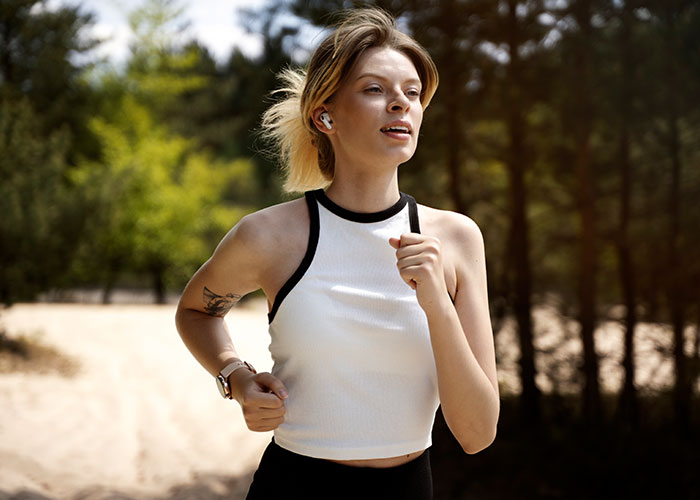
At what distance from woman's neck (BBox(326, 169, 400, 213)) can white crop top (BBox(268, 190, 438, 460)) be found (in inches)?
2.2

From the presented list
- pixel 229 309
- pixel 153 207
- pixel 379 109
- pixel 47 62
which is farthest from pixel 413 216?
pixel 153 207

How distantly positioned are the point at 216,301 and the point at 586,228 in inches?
105

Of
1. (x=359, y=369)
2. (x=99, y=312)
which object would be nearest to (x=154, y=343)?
(x=99, y=312)

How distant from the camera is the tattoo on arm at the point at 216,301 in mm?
1354

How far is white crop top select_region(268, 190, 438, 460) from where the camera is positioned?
3.87 feet

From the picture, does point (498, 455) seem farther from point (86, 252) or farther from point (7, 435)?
point (86, 252)

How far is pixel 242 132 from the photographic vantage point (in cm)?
2048

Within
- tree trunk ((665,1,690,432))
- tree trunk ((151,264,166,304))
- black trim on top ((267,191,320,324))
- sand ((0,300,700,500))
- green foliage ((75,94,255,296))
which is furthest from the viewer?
tree trunk ((151,264,166,304))

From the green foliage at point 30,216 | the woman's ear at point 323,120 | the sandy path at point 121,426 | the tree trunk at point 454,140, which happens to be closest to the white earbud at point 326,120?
the woman's ear at point 323,120

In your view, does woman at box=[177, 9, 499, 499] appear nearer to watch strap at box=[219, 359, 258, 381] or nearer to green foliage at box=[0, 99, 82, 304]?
watch strap at box=[219, 359, 258, 381]

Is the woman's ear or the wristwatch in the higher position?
the woman's ear

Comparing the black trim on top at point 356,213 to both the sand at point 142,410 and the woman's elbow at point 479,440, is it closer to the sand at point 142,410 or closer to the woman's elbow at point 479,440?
the woman's elbow at point 479,440

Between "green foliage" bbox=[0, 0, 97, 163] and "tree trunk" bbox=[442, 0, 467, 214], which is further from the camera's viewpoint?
"green foliage" bbox=[0, 0, 97, 163]

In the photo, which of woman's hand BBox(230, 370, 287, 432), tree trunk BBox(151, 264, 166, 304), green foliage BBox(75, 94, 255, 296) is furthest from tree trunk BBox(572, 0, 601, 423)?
tree trunk BBox(151, 264, 166, 304)
